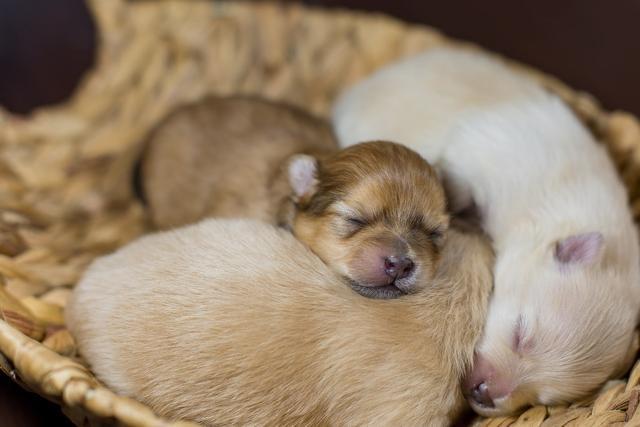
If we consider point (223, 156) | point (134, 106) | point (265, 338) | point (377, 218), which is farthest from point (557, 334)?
point (134, 106)

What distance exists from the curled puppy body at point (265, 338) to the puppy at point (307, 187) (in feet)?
0.38

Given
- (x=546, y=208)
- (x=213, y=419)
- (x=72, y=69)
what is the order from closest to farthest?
(x=213, y=419) → (x=546, y=208) → (x=72, y=69)

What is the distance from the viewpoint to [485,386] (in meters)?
2.37

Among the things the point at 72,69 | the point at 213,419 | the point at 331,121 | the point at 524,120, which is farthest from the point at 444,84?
the point at 72,69

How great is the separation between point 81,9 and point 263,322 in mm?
3015

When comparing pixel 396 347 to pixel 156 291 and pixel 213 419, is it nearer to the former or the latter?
pixel 213 419

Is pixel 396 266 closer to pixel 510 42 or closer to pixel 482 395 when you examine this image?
pixel 482 395

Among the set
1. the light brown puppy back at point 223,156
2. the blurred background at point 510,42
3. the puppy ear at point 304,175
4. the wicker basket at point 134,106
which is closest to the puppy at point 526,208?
the wicker basket at point 134,106

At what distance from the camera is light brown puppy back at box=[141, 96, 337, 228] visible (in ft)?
10.1

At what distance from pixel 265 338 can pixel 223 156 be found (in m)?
1.26

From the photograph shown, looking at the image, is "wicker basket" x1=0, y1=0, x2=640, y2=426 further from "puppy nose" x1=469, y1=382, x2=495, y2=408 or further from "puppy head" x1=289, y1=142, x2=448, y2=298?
"puppy head" x1=289, y1=142, x2=448, y2=298

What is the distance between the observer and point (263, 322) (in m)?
2.19

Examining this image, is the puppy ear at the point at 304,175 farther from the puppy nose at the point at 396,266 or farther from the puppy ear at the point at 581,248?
the puppy ear at the point at 581,248

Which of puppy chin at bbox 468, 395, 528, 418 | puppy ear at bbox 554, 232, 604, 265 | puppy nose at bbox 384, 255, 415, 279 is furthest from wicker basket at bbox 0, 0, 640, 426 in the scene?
puppy nose at bbox 384, 255, 415, 279
